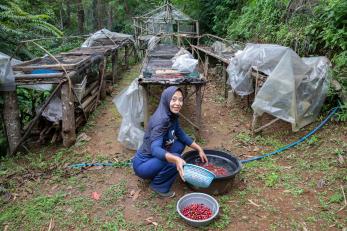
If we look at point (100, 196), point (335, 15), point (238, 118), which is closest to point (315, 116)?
point (238, 118)

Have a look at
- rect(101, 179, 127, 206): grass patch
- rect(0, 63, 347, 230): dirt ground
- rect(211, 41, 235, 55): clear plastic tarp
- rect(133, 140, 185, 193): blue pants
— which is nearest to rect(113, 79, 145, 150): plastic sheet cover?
rect(0, 63, 347, 230): dirt ground

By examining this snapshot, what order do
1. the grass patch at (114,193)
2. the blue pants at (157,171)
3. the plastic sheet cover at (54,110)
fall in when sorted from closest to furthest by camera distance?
the blue pants at (157,171), the grass patch at (114,193), the plastic sheet cover at (54,110)

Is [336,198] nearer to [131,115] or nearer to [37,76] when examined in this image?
[131,115]

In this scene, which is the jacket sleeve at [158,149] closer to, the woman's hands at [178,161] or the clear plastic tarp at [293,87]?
the woman's hands at [178,161]

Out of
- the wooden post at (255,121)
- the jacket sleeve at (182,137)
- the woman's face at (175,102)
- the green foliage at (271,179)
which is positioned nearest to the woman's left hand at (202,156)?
the jacket sleeve at (182,137)

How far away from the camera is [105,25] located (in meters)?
28.0

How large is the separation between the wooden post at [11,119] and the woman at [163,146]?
8.13 ft

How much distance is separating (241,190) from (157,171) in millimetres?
1131

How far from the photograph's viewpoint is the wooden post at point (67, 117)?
5070mm

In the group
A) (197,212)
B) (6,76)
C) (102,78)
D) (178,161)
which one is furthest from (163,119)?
(102,78)

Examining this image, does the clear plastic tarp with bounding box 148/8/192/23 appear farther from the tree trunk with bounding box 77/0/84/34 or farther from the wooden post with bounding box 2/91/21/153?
the wooden post with bounding box 2/91/21/153

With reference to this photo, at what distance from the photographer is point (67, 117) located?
5160 mm

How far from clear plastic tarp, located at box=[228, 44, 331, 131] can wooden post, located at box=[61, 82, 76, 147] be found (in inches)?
126

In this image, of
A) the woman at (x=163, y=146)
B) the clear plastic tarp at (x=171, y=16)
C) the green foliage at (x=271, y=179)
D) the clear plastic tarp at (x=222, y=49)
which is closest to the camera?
the woman at (x=163, y=146)
